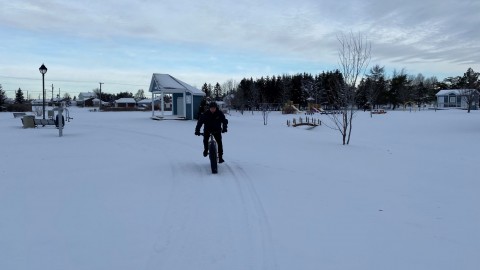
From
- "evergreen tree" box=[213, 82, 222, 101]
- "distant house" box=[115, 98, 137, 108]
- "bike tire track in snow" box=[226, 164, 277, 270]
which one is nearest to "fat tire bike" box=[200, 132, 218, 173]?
"bike tire track in snow" box=[226, 164, 277, 270]

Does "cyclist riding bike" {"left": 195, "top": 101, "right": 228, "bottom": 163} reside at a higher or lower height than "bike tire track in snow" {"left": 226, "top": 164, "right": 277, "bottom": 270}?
higher

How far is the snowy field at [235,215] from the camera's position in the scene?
154 inches

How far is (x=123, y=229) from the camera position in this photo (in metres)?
4.69

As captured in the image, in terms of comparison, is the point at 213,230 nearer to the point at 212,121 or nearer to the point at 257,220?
the point at 257,220

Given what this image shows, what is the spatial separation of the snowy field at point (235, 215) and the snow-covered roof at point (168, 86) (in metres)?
21.8

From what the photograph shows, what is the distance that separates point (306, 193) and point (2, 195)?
16.5ft

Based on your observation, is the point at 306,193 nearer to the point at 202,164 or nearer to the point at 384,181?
the point at 384,181

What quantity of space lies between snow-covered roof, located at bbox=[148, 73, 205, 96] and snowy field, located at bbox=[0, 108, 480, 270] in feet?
71.5

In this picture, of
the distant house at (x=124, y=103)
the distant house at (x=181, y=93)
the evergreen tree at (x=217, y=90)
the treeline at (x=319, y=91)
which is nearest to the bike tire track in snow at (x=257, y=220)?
the distant house at (x=181, y=93)

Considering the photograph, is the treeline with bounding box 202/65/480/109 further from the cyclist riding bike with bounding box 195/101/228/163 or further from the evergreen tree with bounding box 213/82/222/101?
the cyclist riding bike with bounding box 195/101/228/163

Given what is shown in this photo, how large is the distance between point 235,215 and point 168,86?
27331 mm

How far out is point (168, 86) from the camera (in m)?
31.5

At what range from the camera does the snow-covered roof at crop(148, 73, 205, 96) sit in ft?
103

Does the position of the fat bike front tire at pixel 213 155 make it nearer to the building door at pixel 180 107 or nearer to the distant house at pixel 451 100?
the building door at pixel 180 107
